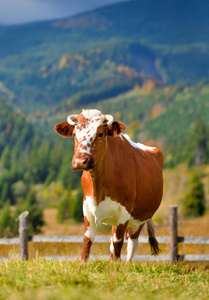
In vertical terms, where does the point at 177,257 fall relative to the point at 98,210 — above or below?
below

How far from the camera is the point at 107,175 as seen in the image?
202 inches

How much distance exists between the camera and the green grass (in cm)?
339

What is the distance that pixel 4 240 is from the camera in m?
9.64

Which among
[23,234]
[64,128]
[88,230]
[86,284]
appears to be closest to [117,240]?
[88,230]

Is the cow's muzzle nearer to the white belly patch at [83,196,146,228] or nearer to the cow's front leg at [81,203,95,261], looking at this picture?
the white belly patch at [83,196,146,228]

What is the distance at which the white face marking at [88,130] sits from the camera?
4684 mm

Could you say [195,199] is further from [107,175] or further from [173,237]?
[107,175]

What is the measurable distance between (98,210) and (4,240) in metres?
5.19

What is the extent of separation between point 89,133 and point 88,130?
40 millimetres

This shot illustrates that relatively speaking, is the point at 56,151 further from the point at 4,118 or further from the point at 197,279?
the point at 197,279

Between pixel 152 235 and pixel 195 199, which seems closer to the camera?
pixel 152 235

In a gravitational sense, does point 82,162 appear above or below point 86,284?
above

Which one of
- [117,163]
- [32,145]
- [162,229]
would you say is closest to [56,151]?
[32,145]

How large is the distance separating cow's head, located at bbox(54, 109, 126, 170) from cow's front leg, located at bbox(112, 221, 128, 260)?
896mm
